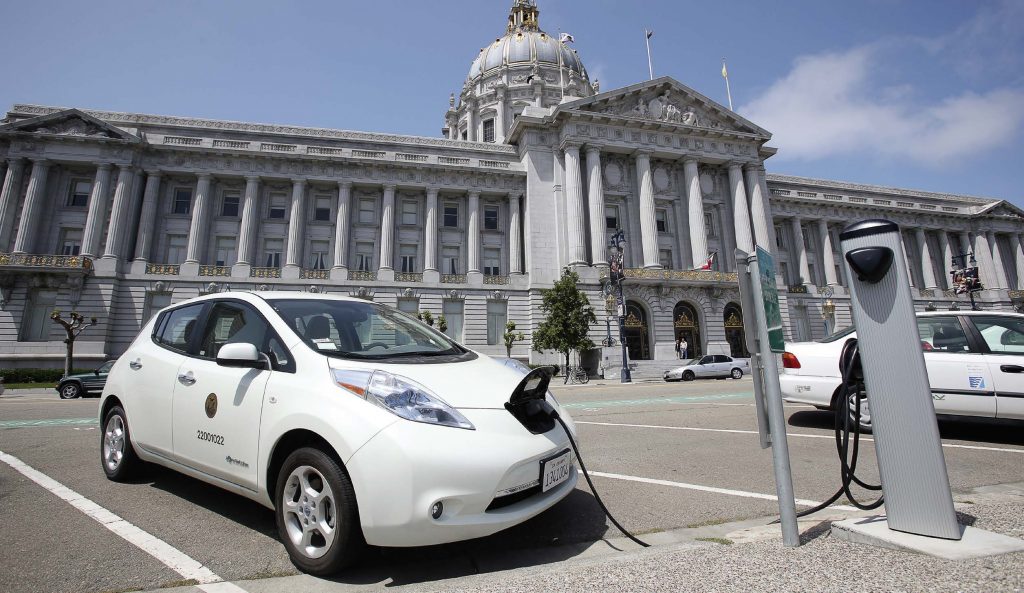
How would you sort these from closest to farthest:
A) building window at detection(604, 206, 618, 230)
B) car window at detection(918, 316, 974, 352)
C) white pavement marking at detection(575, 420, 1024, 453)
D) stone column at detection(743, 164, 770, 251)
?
white pavement marking at detection(575, 420, 1024, 453) → car window at detection(918, 316, 974, 352) → building window at detection(604, 206, 618, 230) → stone column at detection(743, 164, 770, 251)

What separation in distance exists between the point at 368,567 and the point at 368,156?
3600 centimetres

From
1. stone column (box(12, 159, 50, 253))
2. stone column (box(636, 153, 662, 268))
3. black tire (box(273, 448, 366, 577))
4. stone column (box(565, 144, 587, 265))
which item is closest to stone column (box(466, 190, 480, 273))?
stone column (box(565, 144, 587, 265))

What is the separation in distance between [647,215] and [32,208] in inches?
1644

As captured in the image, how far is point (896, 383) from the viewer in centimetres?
249

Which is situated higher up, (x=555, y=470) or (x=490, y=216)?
(x=490, y=216)

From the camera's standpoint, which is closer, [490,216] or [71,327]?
[71,327]

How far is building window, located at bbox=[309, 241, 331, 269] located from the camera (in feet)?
111

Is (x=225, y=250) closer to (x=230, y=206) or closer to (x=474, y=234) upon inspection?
(x=230, y=206)

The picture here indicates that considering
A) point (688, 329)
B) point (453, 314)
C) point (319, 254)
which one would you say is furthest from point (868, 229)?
point (319, 254)

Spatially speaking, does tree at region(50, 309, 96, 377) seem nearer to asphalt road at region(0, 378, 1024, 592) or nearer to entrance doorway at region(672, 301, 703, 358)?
asphalt road at region(0, 378, 1024, 592)

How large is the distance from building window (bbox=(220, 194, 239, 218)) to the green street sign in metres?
38.1

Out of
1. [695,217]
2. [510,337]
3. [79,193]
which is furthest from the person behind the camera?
[695,217]

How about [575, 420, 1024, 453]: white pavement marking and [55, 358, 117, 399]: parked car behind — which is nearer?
[575, 420, 1024, 453]: white pavement marking

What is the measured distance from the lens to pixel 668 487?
4.14 metres
